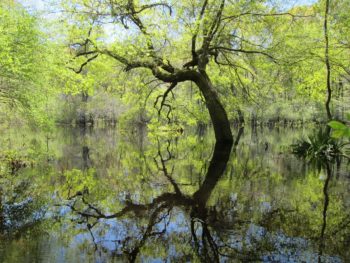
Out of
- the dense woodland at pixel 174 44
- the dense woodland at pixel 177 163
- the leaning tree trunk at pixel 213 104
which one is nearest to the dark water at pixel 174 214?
the dense woodland at pixel 177 163

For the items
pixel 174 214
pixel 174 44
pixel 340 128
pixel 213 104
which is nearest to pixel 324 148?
pixel 213 104

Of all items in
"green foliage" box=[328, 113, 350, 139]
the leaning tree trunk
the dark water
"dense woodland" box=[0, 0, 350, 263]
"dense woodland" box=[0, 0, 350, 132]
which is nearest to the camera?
"green foliage" box=[328, 113, 350, 139]

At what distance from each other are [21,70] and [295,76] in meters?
10.9

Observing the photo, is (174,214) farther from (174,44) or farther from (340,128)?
(174,44)

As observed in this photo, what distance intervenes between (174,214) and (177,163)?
6307 millimetres

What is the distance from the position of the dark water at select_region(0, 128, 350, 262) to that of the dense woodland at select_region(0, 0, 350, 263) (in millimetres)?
29

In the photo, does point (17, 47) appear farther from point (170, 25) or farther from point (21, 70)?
point (170, 25)

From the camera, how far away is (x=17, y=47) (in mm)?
8773

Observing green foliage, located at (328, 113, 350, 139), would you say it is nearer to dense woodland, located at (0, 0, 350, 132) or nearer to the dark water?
the dark water

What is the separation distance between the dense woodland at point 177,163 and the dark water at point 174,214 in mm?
29

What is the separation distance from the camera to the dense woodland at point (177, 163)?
4.45m

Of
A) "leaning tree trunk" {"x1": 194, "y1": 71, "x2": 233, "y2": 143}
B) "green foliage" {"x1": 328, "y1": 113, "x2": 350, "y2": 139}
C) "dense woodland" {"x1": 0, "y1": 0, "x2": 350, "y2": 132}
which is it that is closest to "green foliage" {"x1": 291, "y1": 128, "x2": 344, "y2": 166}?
"dense woodland" {"x1": 0, "y1": 0, "x2": 350, "y2": 132}

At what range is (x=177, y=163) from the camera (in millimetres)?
11992

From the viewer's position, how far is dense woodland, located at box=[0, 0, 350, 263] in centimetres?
445
